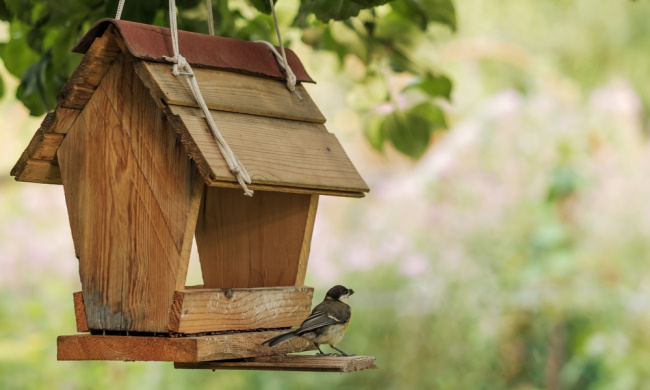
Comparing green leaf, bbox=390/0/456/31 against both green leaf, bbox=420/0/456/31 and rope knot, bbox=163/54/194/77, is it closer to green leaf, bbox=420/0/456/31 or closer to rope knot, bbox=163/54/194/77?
green leaf, bbox=420/0/456/31

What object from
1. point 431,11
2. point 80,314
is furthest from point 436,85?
point 80,314

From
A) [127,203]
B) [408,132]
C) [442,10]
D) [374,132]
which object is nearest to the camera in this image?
[127,203]

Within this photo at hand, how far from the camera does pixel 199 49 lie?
1.59m

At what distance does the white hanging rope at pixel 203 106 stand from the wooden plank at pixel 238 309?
0.78 feet

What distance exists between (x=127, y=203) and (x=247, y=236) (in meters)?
0.30

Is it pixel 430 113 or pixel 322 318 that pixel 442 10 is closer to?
pixel 430 113

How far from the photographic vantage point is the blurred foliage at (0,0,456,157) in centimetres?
186

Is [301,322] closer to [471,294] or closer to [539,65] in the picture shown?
[471,294]

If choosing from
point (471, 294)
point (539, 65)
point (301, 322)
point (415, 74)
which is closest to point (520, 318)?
point (471, 294)

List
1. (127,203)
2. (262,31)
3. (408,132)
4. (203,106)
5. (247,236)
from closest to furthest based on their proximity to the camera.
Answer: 1. (203,106)
2. (127,203)
3. (247,236)
4. (262,31)
5. (408,132)

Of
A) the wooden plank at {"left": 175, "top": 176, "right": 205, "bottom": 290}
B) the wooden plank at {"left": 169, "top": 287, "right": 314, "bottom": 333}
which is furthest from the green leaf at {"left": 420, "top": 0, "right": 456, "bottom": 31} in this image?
the wooden plank at {"left": 175, "top": 176, "right": 205, "bottom": 290}

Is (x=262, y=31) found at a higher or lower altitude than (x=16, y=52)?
higher

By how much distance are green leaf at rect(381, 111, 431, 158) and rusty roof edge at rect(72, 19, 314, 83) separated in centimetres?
72

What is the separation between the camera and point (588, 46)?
7.18 m
